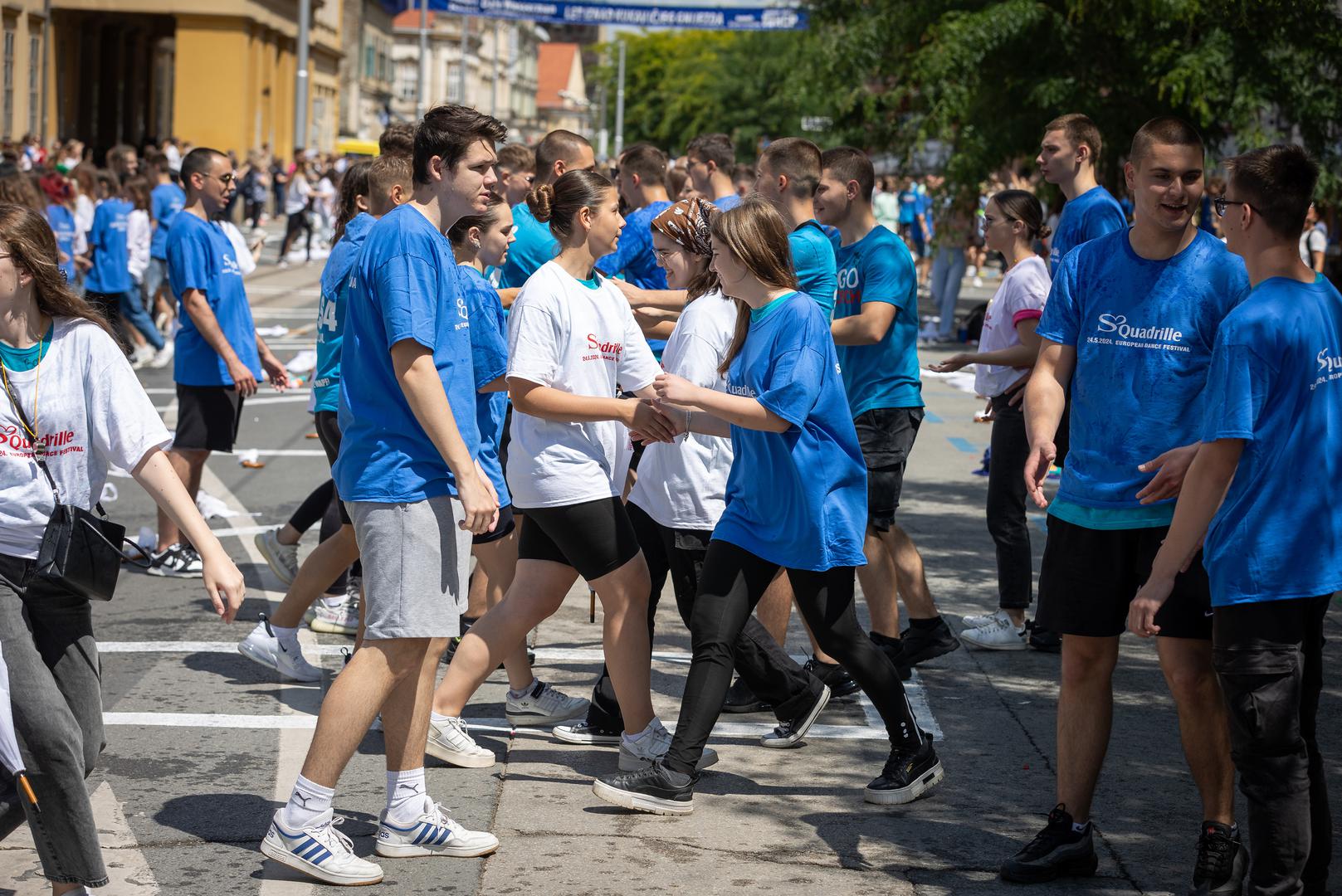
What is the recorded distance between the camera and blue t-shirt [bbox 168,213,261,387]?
7.89 meters

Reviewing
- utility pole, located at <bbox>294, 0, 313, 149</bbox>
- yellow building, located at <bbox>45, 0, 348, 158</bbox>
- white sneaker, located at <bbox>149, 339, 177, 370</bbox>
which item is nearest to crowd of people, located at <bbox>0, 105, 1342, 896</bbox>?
white sneaker, located at <bbox>149, 339, 177, 370</bbox>

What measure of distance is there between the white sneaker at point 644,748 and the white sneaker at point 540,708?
2.04ft

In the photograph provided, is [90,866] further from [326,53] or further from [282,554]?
[326,53]

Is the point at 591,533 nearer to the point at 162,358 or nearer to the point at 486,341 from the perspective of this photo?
the point at 486,341

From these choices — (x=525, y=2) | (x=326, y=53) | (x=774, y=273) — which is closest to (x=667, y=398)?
(x=774, y=273)

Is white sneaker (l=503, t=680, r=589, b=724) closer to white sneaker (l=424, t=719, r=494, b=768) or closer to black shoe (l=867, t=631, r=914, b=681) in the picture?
white sneaker (l=424, t=719, r=494, b=768)

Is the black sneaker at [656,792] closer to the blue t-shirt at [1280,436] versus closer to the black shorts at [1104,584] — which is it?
the black shorts at [1104,584]

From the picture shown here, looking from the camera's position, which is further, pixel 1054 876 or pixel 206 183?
pixel 206 183

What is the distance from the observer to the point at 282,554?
7410 millimetres

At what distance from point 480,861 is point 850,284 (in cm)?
288

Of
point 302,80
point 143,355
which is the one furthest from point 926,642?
point 302,80

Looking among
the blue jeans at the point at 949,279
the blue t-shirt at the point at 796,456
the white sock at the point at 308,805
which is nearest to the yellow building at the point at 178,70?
the blue jeans at the point at 949,279

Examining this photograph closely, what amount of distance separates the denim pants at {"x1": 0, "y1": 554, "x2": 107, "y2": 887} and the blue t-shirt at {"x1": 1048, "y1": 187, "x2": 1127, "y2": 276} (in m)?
4.07

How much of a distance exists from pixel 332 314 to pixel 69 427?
2671mm
